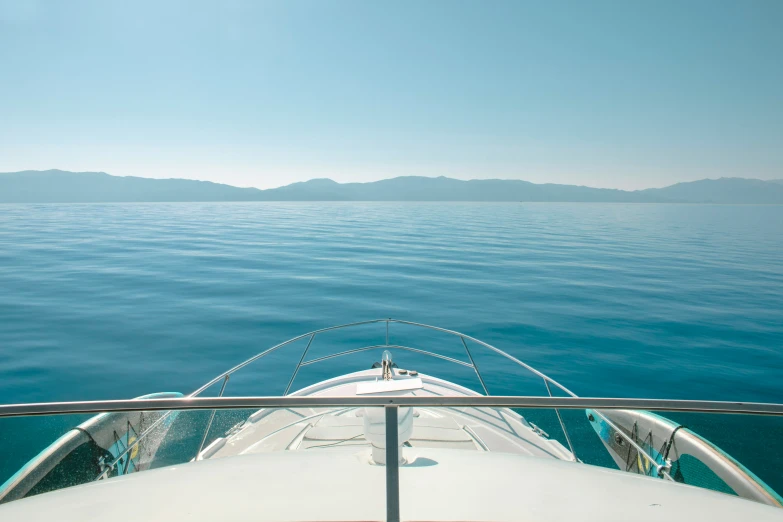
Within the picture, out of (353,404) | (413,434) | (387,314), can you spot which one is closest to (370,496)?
(353,404)

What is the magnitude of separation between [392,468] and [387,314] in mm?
7932

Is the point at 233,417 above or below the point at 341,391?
above

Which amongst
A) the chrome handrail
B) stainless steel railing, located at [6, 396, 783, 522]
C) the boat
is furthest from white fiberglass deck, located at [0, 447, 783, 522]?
the chrome handrail

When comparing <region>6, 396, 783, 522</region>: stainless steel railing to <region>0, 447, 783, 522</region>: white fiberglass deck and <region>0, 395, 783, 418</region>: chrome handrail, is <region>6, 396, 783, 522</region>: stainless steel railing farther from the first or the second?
<region>0, 447, 783, 522</region>: white fiberglass deck

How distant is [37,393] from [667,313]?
38.1 ft

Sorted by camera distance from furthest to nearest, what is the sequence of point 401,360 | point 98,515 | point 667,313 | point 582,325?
point 667,313, point 582,325, point 401,360, point 98,515

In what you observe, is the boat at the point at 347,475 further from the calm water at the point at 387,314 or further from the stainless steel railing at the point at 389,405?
the calm water at the point at 387,314

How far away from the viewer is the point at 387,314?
9.02m

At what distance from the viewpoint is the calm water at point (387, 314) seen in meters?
5.80

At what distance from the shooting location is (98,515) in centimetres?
114

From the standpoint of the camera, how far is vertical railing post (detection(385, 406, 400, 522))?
110cm

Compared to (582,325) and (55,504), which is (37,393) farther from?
(582,325)

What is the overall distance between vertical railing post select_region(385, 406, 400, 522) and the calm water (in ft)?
3.50

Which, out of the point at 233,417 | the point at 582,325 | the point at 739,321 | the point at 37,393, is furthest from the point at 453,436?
the point at 739,321
